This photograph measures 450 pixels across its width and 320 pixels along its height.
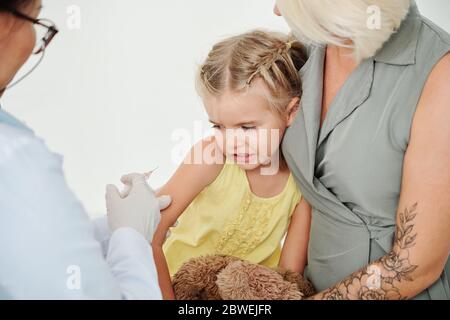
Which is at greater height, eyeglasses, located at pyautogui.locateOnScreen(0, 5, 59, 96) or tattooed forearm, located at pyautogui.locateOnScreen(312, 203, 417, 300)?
eyeglasses, located at pyautogui.locateOnScreen(0, 5, 59, 96)

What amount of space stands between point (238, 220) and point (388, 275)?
0.41 metres

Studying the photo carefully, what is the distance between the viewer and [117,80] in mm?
1519

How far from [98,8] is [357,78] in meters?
0.65

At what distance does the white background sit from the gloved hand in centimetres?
22

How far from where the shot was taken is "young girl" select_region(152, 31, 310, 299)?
1.39 metres

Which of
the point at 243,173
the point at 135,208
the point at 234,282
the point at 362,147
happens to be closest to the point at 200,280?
the point at 234,282

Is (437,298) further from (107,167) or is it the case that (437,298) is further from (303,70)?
(107,167)

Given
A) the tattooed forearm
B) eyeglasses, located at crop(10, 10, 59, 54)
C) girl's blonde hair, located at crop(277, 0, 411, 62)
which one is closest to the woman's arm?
the tattooed forearm

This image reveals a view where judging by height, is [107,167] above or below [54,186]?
below

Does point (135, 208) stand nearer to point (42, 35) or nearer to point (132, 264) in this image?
point (132, 264)

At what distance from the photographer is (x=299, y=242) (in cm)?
147

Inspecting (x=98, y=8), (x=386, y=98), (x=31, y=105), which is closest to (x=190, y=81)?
(x=98, y=8)

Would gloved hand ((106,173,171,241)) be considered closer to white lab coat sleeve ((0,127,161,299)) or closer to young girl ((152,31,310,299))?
young girl ((152,31,310,299))
